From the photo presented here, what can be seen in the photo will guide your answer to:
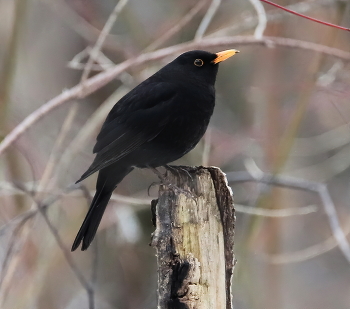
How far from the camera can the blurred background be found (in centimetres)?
359

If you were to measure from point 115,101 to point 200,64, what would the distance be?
0.89 m

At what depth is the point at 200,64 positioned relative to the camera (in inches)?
119

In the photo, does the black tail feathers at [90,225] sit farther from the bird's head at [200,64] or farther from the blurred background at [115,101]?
the bird's head at [200,64]

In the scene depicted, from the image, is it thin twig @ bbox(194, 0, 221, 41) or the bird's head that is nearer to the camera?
the bird's head

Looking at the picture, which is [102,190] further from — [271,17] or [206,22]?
[271,17]

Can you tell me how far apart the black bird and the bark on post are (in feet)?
1.47

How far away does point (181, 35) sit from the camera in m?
4.26

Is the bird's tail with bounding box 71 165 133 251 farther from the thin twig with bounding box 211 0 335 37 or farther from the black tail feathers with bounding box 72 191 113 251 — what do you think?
the thin twig with bounding box 211 0 335 37

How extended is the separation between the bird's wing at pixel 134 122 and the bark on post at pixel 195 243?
0.49 metres

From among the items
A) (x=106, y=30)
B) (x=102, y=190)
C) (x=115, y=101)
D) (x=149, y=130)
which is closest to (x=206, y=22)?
(x=106, y=30)

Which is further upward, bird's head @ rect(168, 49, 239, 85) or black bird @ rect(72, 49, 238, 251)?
bird's head @ rect(168, 49, 239, 85)

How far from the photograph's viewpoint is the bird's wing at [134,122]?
2.68 meters

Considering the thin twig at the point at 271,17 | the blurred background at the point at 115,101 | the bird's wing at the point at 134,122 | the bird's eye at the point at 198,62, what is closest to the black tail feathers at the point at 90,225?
the bird's wing at the point at 134,122

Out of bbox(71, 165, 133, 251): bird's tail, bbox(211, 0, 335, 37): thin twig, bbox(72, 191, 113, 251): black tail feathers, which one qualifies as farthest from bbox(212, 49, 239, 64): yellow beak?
bbox(72, 191, 113, 251): black tail feathers
